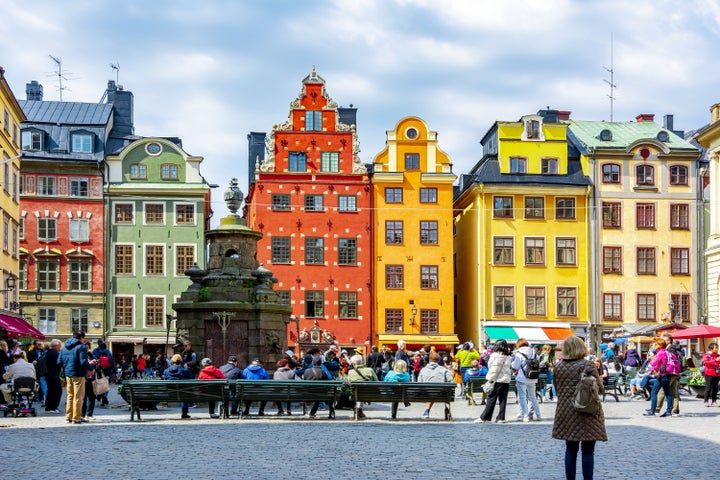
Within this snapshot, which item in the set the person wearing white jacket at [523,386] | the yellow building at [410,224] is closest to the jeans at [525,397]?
the person wearing white jacket at [523,386]

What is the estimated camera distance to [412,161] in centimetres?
5894

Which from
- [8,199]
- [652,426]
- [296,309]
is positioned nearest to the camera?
[652,426]

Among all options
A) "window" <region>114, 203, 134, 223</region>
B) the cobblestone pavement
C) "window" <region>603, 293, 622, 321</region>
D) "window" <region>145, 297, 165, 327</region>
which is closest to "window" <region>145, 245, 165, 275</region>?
"window" <region>145, 297, 165, 327</region>

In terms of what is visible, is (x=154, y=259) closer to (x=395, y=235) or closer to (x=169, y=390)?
(x=395, y=235)

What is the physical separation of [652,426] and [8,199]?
1346 inches

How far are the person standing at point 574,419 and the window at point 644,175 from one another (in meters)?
49.4

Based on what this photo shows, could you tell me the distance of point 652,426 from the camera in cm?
2136

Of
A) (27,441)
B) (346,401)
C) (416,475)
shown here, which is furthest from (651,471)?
(346,401)

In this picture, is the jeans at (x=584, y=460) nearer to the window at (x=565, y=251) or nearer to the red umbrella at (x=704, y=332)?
Answer: the red umbrella at (x=704, y=332)

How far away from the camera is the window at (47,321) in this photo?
57.7m

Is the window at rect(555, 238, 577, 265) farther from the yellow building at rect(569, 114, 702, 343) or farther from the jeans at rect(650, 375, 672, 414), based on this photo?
the jeans at rect(650, 375, 672, 414)

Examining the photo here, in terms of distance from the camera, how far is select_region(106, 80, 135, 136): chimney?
62.8m

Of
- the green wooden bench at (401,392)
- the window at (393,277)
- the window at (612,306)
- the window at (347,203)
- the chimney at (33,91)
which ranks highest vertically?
the chimney at (33,91)

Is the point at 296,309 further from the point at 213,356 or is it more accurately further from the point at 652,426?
the point at 652,426
